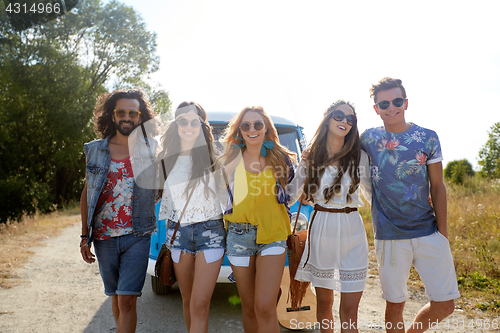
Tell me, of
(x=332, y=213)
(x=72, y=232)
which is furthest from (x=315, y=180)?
(x=72, y=232)

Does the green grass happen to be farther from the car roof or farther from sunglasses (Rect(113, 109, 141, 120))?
sunglasses (Rect(113, 109, 141, 120))

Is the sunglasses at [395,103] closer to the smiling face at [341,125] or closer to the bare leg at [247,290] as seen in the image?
the smiling face at [341,125]

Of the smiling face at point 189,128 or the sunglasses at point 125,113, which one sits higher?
the sunglasses at point 125,113

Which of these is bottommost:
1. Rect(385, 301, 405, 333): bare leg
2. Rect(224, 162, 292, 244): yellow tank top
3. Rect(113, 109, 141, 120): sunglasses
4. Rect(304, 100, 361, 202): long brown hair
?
Rect(385, 301, 405, 333): bare leg

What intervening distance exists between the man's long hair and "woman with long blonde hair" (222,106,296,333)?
0.85 metres

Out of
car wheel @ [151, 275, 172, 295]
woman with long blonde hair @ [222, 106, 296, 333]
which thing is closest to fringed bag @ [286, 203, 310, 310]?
woman with long blonde hair @ [222, 106, 296, 333]

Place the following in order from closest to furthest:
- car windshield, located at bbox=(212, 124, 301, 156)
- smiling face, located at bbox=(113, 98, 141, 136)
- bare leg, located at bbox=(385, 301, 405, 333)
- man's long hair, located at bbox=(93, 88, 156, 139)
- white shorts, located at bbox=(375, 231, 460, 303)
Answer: white shorts, located at bbox=(375, 231, 460, 303) < bare leg, located at bbox=(385, 301, 405, 333) < smiling face, located at bbox=(113, 98, 141, 136) < man's long hair, located at bbox=(93, 88, 156, 139) < car windshield, located at bbox=(212, 124, 301, 156)

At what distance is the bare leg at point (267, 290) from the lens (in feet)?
8.79

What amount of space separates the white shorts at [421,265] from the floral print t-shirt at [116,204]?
2105 millimetres

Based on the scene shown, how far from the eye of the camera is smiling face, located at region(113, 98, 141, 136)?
3.11 meters

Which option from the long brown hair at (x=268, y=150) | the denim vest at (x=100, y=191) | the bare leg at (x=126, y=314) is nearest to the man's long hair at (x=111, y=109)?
the denim vest at (x=100, y=191)

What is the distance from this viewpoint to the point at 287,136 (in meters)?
5.01

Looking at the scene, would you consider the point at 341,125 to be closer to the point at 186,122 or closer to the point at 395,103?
the point at 395,103

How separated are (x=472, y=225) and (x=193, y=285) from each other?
6551 mm
